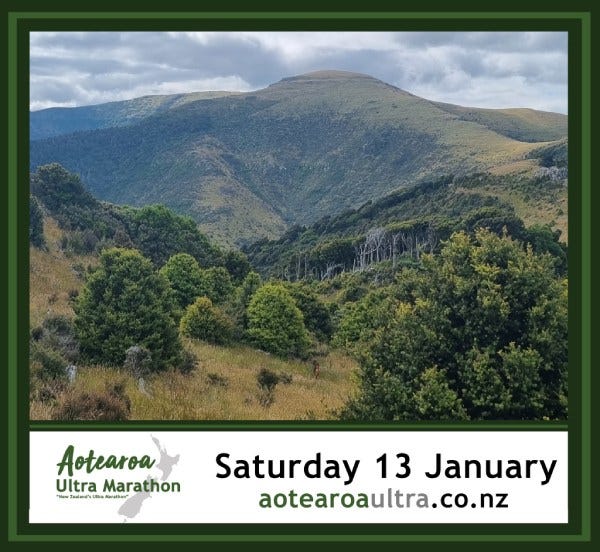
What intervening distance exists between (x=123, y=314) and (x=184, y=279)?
15.8m

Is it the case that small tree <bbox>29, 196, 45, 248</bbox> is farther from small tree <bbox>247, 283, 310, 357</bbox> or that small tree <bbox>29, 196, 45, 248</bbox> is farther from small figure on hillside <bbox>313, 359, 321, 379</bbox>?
small figure on hillside <bbox>313, 359, 321, 379</bbox>

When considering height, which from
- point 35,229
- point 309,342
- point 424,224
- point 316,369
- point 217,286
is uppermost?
point 424,224

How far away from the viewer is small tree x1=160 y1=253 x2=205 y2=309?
29.2 m

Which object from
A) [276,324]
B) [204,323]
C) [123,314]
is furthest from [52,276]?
[123,314]

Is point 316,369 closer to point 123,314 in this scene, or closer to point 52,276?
point 123,314

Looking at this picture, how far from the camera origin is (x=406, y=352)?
29.1 ft

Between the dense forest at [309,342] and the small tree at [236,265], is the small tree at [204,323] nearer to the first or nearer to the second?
the dense forest at [309,342]

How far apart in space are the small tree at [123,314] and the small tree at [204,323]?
652cm

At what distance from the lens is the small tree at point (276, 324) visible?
910 inches

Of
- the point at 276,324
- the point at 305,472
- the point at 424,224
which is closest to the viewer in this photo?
the point at 305,472

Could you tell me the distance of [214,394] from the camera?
1247cm

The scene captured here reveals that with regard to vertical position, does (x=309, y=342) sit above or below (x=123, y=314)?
below
